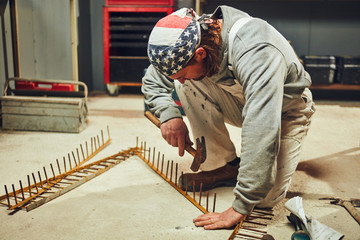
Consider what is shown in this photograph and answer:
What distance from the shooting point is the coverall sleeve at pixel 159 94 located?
184 cm

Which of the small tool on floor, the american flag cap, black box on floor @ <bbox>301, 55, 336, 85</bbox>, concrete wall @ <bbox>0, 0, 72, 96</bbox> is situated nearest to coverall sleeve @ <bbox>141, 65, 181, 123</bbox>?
the american flag cap

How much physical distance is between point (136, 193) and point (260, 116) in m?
0.95

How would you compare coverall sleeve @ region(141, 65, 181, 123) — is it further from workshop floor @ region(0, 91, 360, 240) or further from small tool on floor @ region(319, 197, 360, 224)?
small tool on floor @ region(319, 197, 360, 224)

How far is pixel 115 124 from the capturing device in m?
3.46

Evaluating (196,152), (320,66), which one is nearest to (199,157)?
(196,152)

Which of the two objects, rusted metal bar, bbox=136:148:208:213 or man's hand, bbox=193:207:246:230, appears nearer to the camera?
man's hand, bbox=193:207:246:230

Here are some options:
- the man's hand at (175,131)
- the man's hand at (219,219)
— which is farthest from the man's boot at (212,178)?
the man's hand at (219,219)

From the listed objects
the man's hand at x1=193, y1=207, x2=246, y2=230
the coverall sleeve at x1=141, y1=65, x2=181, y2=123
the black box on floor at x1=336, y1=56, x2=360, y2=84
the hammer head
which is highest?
the coverall sleeve at x1=141, y1=65, x2=181, y2=123

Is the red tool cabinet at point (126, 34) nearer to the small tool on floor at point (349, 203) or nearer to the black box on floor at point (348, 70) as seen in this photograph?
the black box on floor at point (348, 70)

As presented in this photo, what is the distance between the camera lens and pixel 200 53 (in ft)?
4.80

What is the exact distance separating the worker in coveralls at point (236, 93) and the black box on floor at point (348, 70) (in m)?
3.38

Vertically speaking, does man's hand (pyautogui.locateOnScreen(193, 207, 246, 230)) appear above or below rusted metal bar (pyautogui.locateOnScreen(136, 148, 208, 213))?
above

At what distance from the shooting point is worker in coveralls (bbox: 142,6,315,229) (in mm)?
1274

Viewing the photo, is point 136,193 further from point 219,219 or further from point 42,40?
point 42,40
